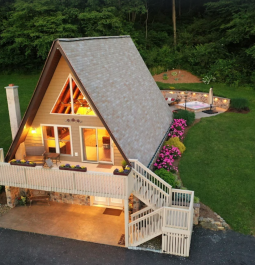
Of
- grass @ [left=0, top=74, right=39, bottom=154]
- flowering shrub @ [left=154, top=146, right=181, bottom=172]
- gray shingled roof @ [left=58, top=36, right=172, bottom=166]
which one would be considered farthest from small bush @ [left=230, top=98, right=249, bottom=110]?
grass @ [left=0, top=74, right=39, bottom=154]

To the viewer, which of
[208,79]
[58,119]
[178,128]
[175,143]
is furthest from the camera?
[208,79]

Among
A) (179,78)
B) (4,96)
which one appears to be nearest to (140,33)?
(179,78)

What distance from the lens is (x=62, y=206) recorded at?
1493 cm

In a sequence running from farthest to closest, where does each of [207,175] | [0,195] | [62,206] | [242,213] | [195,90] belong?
[195,90]
[207,175]
[0,195]
[62,206]
[242,213]

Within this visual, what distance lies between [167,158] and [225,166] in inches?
146

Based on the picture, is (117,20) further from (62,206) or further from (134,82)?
(62,206)

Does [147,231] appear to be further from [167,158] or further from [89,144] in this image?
[167,158]

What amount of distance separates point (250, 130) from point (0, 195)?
59.2ft

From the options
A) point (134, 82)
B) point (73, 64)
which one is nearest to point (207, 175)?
point (134, 82)

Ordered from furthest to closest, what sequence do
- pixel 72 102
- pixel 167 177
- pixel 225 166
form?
pixel 225 166 < pixel 167 177 < pixel 72 102

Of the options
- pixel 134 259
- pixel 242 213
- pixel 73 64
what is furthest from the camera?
pixel 242 213

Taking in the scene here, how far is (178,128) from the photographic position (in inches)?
858

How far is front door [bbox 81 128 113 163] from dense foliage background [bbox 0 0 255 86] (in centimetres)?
2378

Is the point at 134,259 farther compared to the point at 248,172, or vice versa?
the point at 248,172
